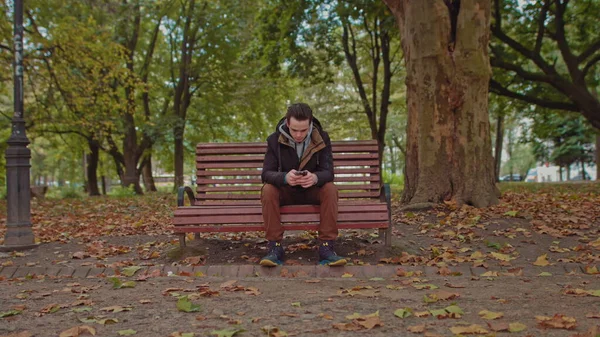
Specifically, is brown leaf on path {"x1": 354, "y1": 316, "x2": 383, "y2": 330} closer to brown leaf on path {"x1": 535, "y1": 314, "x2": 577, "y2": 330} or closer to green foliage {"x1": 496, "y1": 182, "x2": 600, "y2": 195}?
brown leaf on path {"x1": 535, "y1": 314, "x2": 577, "y2": 330}

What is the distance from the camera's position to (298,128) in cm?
546

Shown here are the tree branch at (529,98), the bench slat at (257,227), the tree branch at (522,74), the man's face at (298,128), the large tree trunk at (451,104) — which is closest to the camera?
the man's face at (298,128)

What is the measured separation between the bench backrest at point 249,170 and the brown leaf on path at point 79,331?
325 centimetres

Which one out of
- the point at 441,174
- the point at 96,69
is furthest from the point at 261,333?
the point at 96,69

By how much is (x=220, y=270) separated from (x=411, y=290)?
1.82m

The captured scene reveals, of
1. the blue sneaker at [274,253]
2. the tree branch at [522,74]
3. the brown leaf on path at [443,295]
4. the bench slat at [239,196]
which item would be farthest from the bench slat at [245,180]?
the tree branch at [522,74]

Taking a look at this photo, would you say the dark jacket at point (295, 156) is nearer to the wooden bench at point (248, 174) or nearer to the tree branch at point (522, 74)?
the wooden bench at point (248, 174)

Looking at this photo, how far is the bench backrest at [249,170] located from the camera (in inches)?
257

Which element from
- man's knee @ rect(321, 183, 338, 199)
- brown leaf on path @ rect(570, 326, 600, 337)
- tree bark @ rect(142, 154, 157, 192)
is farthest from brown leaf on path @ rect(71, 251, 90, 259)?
tree bark @ rect(142, 154, 157, 192)

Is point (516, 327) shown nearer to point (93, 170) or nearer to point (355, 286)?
point (355, 286)

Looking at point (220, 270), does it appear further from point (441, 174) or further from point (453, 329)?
point (441, 174)

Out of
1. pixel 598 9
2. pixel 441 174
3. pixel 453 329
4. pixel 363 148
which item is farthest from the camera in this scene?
pixel 598 9

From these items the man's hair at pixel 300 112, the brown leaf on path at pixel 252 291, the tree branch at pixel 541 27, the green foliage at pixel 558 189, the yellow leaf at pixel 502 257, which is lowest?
the brown leaf on path at pixel 252 291

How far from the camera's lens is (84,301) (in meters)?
4.18
